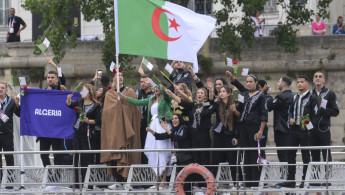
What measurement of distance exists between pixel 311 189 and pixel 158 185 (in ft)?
8.03

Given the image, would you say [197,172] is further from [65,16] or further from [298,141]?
[65,16]

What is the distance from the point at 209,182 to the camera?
17.6 m

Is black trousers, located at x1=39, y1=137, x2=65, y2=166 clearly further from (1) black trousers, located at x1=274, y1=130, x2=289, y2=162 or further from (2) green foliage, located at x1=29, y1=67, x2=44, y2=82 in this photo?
(2) green foliage, located at x1=29, y1=67, x2=44, y2=82

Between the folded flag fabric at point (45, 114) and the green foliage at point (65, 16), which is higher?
the green foliage at point (65, 16)

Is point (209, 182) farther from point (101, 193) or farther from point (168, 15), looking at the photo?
point (168, 15)

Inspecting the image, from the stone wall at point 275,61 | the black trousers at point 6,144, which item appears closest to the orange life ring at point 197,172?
the black trousers at point 6,144

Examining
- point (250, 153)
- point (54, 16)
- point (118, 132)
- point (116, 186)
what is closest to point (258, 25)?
point (54, 16)

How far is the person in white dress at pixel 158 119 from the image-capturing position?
19.0 meters

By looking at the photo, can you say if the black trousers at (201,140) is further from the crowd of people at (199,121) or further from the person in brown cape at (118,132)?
the person in brown cape at (118,132)

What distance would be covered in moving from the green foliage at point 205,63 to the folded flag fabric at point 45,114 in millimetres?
8447

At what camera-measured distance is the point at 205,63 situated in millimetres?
28297

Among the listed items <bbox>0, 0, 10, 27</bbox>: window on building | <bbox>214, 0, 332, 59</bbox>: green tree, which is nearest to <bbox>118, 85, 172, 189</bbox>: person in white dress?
<bbox>214, 0, 332, 59</bbox>: green tree

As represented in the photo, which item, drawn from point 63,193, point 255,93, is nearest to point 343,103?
point 255,93

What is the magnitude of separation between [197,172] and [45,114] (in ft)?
12.2
